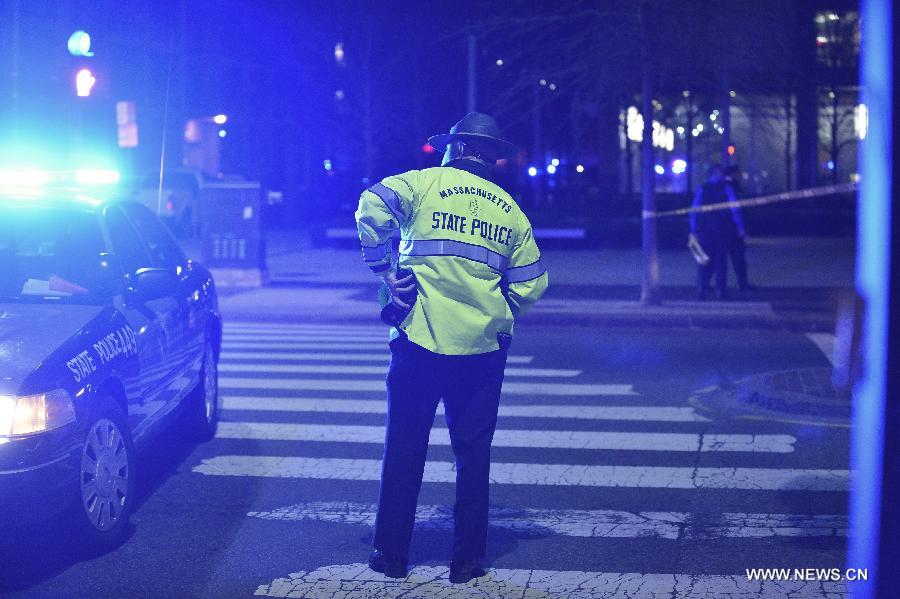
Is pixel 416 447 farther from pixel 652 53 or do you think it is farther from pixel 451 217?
pixel 652 53

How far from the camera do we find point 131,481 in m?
5.79

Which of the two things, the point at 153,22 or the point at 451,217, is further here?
the point at 153,22

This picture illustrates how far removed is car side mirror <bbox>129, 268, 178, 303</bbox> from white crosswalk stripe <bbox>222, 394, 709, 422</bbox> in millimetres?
2800

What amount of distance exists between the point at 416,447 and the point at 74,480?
4.79 ft

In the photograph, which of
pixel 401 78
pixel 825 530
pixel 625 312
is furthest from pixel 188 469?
pixel 401 78

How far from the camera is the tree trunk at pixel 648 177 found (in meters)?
15.5

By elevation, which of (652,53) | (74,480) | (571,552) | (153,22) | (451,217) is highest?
(153,22)

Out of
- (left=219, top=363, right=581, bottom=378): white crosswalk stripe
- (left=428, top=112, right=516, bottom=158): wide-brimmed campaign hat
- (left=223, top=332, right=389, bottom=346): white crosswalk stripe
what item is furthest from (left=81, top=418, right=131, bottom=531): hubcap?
(left=223, top=332, right=389, bottom=346): white crosswalk stripe

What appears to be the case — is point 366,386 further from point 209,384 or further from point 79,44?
point 79,44

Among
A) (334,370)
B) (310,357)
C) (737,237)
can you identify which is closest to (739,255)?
(737,237)

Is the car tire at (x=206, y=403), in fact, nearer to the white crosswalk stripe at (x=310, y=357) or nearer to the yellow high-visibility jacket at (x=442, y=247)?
the yellow high-visibility jacket at (x=442, y=247)

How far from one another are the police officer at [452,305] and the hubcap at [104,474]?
1281mm

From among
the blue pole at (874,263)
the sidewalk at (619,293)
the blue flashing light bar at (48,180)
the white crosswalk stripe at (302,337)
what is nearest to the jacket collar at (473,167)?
the blue pole at (874,263)

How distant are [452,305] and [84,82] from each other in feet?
28.8
